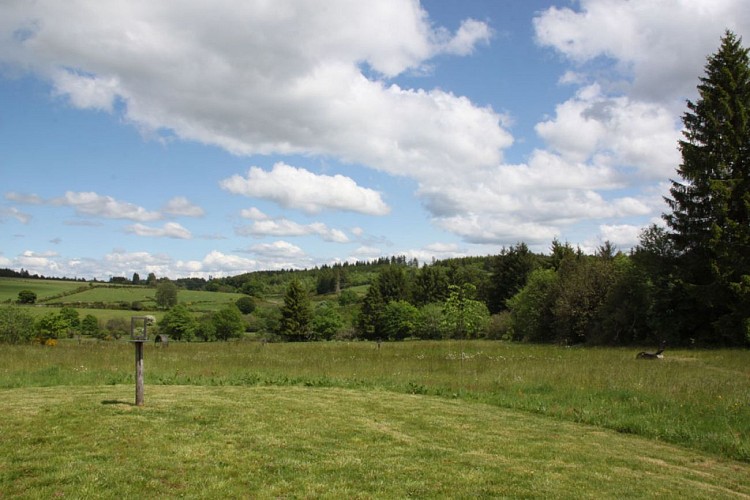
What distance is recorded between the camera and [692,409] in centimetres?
1181

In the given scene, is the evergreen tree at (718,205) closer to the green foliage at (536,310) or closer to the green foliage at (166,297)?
the green foliage at (536,310)

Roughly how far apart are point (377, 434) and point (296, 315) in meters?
66.3

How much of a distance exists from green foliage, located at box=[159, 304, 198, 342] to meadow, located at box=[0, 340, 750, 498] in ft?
211

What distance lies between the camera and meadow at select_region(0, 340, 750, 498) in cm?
644

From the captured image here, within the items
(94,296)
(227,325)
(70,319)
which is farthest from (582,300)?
(94,296)

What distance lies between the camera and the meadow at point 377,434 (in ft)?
21.1

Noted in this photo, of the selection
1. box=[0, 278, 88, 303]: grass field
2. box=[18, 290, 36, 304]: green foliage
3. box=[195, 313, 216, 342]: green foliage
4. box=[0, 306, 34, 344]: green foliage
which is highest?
box=[0, 278, 88, 303]: grass field

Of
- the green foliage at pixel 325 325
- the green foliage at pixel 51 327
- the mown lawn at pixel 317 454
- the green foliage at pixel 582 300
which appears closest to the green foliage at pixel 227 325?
the green foliage at pixel 325 325

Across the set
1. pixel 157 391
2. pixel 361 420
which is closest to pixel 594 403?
pixel 361 420

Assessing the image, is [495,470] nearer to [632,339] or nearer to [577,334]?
[632,339]

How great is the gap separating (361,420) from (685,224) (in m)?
28.8

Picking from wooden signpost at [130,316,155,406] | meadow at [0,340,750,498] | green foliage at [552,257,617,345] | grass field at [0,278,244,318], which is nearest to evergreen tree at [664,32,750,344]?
green foliage at [552,257,617,345]

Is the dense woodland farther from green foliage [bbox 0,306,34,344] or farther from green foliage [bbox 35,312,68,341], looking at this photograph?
green foliage [bbox 35,312,68,341]

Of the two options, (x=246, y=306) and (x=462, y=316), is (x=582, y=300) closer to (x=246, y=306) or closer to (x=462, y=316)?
(x=462, y=316)
